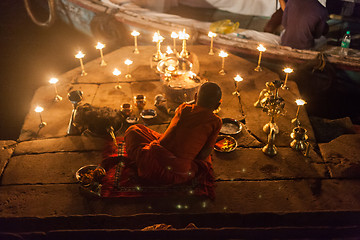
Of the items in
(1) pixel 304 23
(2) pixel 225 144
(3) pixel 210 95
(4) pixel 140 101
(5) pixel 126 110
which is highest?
(1) pixel 304 23

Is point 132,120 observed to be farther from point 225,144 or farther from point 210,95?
point 210,95

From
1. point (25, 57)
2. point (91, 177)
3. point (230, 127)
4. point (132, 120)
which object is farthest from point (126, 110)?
point (25, 57)

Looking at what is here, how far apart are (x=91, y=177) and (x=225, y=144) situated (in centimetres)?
225

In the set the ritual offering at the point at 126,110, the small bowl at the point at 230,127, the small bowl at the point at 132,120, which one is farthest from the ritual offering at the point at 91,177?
the small bowl at the point at 230,127

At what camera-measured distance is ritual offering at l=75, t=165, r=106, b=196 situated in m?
4.29

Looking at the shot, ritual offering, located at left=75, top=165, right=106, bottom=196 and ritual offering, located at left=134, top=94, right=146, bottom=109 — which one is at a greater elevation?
ritual offering, located at left=134, top=94, right=146, bottom=109

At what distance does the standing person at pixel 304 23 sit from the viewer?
23.1 ft

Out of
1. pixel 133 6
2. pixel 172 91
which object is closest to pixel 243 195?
pixel 172 91

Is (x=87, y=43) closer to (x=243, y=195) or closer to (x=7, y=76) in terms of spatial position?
(x=7, y=76)

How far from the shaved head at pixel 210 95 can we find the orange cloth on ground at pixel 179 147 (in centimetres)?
9

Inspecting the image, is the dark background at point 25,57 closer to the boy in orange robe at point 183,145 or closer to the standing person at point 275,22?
the boy in orange robe at point 183,145

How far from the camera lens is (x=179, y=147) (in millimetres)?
3957

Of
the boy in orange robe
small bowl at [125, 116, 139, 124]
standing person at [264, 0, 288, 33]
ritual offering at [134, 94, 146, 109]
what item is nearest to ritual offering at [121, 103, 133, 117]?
small bowl at [125, 116, 139, 124]

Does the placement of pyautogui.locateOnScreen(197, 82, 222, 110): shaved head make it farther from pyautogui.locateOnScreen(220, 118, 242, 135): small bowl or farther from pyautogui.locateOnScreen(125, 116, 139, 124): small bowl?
pyautogui.locateOnScreen(125, 116, 139, 124): small bowl
